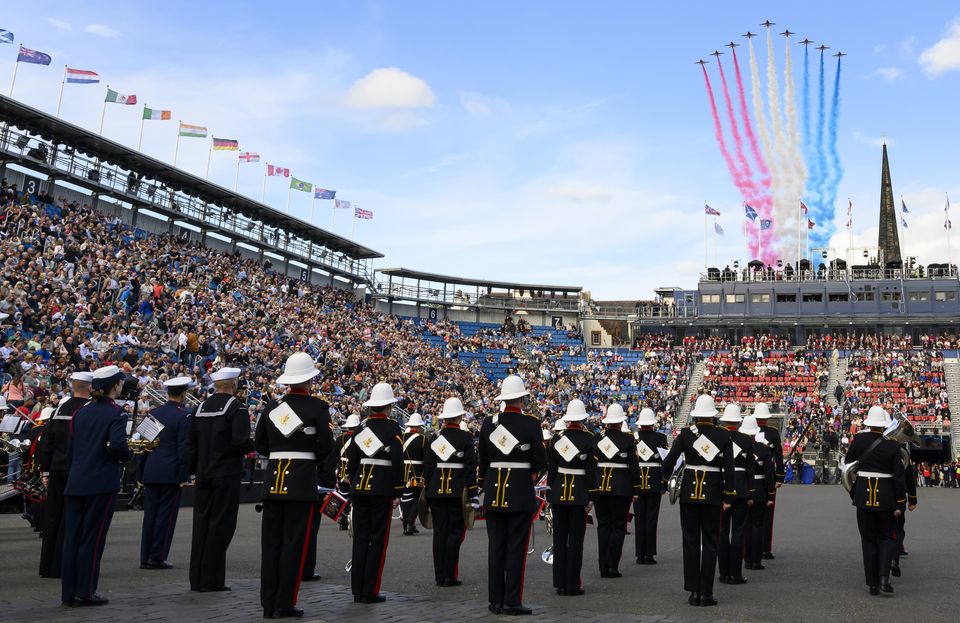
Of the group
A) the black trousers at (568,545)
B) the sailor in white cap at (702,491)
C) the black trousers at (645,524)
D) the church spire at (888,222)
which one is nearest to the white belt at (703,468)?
the sailor in white cap at (702,491)

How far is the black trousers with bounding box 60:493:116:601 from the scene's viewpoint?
8070 mm

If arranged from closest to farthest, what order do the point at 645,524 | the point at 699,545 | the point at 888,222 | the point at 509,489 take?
the point at 509,489 < the point at 699,545 < the point at 645,524 < the point at 888,222

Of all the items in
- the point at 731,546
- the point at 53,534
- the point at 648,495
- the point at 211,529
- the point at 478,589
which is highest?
the point at 648,495

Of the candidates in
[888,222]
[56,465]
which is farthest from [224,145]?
[888,222]

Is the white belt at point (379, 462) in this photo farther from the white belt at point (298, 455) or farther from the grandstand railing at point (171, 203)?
the grandstand railing at point (171, 203)

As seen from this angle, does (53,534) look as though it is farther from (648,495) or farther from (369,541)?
(648,495)

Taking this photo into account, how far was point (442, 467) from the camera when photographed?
10773 millimetres

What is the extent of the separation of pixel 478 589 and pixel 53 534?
5.16 metres

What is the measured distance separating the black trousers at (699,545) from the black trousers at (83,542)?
616 centimetres

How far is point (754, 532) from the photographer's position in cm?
1189

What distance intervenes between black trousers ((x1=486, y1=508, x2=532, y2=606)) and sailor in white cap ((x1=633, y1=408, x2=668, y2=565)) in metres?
4.01

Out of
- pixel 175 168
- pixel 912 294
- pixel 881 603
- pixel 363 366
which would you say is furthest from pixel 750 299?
pixel 881 603

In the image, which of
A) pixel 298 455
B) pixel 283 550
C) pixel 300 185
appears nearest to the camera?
pixel 283 550

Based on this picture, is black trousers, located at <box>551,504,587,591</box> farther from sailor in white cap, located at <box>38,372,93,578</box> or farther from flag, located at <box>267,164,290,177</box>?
flag, located at <box>267,164,290,177</box>
